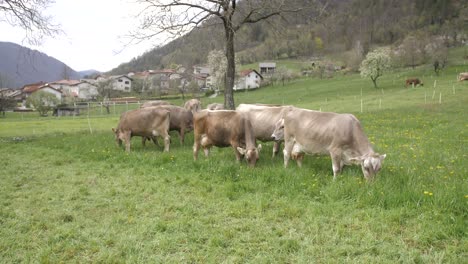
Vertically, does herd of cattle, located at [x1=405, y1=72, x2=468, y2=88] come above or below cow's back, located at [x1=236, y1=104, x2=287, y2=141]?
above

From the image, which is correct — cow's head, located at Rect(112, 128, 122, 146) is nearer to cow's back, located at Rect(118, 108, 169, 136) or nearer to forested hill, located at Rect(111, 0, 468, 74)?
cow's back, located at Rect(118, 108, 169, 136)

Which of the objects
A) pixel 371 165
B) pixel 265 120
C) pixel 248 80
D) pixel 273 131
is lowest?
pixel 371 165

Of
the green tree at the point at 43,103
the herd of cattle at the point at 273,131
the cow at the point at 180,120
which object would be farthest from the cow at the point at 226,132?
the green tree at the point at 43,103

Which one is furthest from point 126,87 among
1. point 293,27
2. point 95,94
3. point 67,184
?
point 67,184

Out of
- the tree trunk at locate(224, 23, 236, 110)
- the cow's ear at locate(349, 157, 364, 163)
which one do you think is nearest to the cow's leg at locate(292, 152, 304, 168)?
the cow's ear at locate(349, 157, 364, 163)

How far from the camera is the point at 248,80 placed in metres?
94.0

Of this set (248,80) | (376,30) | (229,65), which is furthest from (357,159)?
(376,30)

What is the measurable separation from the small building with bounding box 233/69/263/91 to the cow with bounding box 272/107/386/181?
7290 cm

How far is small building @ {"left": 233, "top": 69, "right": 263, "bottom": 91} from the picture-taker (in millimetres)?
85912

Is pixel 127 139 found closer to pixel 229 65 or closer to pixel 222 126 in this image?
pixel 222 126

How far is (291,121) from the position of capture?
999 centimetres

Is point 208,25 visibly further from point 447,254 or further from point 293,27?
point 447,254

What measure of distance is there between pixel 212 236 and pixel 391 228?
9.93 feet

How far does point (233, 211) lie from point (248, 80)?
88.6 m
